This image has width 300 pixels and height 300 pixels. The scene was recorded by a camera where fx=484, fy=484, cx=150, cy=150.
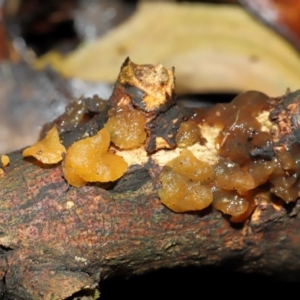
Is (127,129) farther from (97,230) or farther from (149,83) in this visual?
(97,230)

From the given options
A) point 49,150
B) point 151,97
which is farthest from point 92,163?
point 151,97

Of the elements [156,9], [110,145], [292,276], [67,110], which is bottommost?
[292,276]

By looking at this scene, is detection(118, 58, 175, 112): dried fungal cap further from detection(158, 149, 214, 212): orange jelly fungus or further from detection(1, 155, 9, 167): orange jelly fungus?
detection(1, 155, 9, 167): orange jelly fungus

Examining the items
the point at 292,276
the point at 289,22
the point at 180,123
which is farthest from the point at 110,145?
the point at 289,22

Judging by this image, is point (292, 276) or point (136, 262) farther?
point (292, 276)

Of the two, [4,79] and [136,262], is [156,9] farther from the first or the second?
[136,262]

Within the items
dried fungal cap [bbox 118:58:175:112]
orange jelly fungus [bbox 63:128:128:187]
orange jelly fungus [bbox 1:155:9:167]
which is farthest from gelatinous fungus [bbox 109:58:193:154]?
orange jelly fungus [bbox 1:155:9:167]

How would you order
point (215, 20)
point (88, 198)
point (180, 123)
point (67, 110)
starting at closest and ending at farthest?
1. point (88, 198)
2. point (180, 123)
3. point (67, 110)
4. point (215, 20)

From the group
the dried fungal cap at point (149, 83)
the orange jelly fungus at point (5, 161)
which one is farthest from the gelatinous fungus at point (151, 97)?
the orange jelly fungus at point (5, 161)
